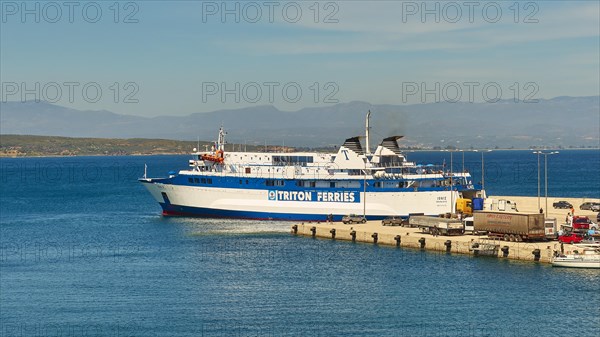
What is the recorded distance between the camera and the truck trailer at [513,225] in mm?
74625

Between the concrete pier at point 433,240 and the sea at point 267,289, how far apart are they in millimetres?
1636

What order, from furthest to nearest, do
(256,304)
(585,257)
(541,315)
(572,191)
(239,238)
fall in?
(572,191) → (239,238) → (585,257) → (256,304) → (541,315)

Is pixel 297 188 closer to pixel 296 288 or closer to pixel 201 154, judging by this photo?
pixel 201 154

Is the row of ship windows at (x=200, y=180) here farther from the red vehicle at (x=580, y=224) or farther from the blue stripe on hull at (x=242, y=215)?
the red vehicle at (x=580, y=224)

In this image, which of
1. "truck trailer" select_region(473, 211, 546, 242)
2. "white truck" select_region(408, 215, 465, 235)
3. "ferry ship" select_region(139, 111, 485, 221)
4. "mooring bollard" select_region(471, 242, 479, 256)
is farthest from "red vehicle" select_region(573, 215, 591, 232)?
"ferry ship" select_region(139, 111, 485, 221)

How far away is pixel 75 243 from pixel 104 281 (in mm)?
23737

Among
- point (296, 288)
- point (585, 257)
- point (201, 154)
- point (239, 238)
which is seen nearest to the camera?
point (296, 288)

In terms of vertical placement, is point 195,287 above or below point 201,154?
below

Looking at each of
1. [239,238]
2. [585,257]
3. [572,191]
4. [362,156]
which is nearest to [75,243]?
[239,238]

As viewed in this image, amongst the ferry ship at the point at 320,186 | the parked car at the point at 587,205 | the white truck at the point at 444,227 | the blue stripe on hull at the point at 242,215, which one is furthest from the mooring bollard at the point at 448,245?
the parked car at the point at 587,205

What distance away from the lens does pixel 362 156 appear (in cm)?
10062

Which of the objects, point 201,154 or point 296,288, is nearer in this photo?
point 296,288

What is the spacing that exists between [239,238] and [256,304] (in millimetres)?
31043

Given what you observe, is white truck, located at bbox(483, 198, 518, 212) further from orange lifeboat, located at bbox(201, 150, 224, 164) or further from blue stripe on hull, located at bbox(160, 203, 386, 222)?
orange lifeboat, located at bbox(201, 150, 224, 164)
